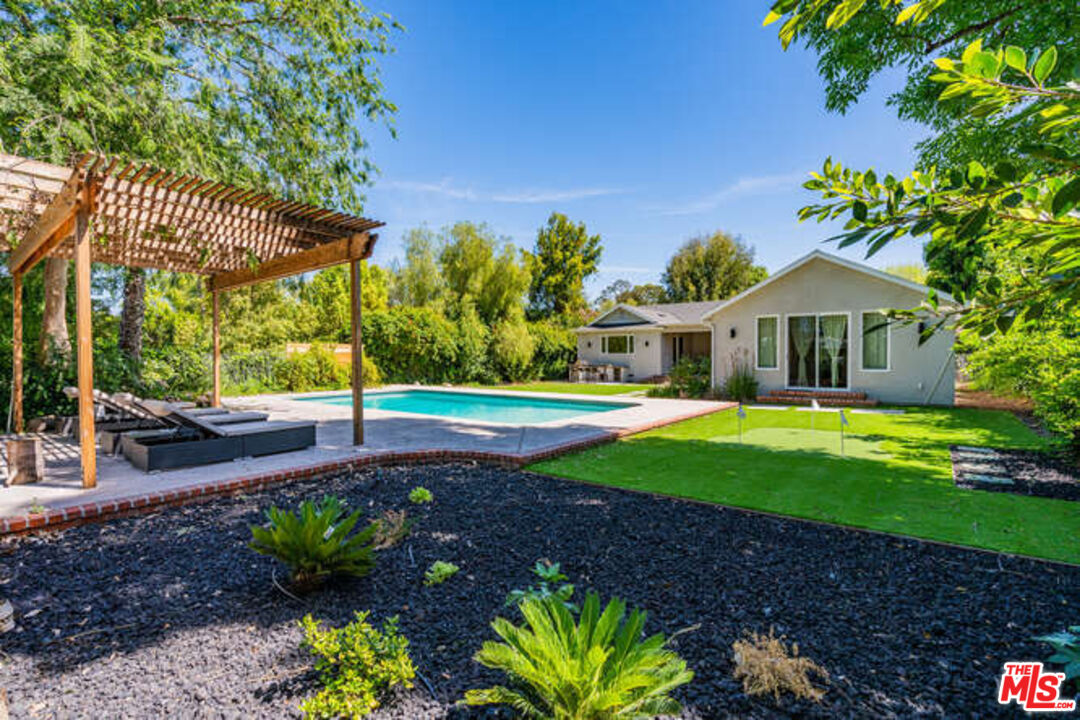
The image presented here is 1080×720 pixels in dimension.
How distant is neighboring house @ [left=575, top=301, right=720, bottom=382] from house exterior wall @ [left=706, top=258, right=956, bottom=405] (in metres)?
5.73

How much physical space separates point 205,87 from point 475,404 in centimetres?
1031

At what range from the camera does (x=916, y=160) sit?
7422 millimetres

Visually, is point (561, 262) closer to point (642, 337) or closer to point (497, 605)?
point (642, 337)

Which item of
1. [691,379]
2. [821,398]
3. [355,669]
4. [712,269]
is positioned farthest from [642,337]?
[355,669]

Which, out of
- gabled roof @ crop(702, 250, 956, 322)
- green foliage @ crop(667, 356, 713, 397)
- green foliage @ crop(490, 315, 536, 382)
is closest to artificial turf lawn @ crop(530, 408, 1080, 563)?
gabled roof @ crop(702, 250, 956, 322)

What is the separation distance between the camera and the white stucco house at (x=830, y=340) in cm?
1341

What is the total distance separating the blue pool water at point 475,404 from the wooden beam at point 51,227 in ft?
25.8

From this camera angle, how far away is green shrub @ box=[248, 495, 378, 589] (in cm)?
313

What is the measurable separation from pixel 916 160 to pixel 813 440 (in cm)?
459

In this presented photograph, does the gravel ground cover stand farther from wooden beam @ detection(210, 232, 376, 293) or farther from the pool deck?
wooden beam @ detection(210, 232, 376, 293)

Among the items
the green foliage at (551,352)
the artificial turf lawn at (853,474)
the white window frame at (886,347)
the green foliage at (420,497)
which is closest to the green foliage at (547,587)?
the green foliage at (420,497)

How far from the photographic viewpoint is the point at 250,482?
5539 millimetres

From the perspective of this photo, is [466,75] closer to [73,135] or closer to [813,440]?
[73,135]

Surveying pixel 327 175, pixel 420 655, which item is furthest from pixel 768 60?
pixel 420 655
